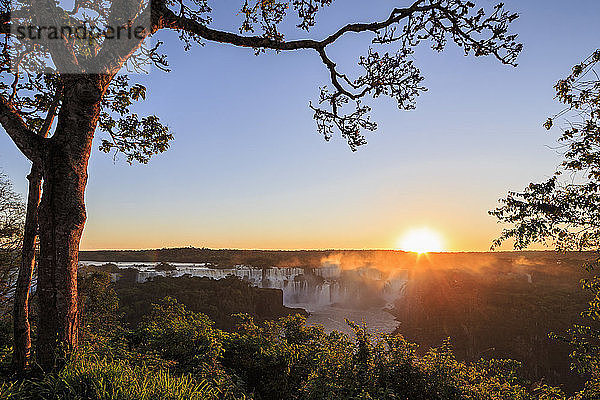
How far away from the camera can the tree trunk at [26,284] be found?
4.34 meters

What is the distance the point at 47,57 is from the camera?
6.39m

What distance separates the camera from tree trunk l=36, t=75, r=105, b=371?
392 cm

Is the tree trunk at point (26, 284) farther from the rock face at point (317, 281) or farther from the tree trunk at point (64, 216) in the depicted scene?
the rock face at point (317, 281)

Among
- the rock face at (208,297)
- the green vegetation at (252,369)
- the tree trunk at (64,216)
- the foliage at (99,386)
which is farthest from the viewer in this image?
the rock face at (208,297)

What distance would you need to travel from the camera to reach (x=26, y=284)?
483cm

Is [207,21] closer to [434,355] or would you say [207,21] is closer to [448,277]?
[434,355]

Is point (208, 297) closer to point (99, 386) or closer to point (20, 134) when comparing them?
point (20, 134)

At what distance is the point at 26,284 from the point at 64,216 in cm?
168

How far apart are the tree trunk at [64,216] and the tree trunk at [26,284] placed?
2.42ft

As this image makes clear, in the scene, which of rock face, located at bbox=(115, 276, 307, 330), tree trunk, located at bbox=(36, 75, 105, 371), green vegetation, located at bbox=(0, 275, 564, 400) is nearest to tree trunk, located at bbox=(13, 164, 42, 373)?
green vegetation, located at bbox=(0, 275, 564, 400)

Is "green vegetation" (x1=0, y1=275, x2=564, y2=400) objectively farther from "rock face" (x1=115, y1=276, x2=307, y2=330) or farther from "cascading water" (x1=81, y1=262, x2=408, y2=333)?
"cascading water" (x1=81, y1=262, x2=408, y2=333)

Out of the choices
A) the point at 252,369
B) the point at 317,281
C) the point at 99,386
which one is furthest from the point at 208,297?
the point at 99,386

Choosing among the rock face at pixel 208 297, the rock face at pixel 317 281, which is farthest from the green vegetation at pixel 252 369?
the rock face at pixel 317 281

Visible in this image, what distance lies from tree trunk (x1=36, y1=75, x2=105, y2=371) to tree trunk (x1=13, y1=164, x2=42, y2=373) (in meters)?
0.74
